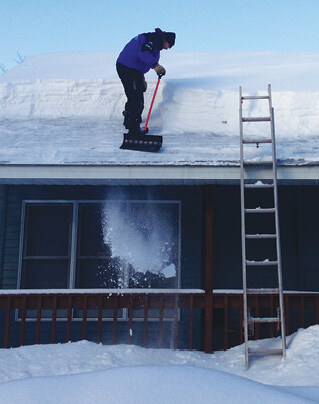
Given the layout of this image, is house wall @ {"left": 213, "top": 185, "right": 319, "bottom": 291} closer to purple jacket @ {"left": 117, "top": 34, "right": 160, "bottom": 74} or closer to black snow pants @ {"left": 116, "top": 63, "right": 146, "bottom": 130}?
black snow pants @ {"left": 116, "top": 63, "right": 146, "bottom": 130}

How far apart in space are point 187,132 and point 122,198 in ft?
5.17

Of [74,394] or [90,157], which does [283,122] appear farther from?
[74,394]

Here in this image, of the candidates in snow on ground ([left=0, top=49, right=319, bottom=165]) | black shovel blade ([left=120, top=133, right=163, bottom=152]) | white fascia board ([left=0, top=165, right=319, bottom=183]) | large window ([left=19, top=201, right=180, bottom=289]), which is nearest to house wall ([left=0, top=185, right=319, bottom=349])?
large window ([left=19, top=201, right=180, bottom=289])

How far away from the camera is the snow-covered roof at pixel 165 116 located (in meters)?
6.28

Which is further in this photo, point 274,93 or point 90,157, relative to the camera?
point 274,93

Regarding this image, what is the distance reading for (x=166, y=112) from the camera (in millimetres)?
8633

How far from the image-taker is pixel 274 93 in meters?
9.10

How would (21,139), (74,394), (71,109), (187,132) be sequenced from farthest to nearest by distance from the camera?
(71,109) < (187,132) < (21,139) < (74,394)

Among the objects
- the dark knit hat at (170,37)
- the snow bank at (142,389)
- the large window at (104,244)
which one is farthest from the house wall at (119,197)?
the snow bank at (142,389)

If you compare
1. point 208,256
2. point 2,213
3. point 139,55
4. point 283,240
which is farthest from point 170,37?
point 2,213

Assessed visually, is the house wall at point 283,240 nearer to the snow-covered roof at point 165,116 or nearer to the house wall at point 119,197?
the house wall at point 119,197

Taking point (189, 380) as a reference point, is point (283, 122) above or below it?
above

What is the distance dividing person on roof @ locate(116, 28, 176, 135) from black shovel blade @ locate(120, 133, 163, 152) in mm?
826

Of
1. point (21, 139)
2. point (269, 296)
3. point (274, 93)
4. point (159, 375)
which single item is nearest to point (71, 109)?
point (21, 139)
